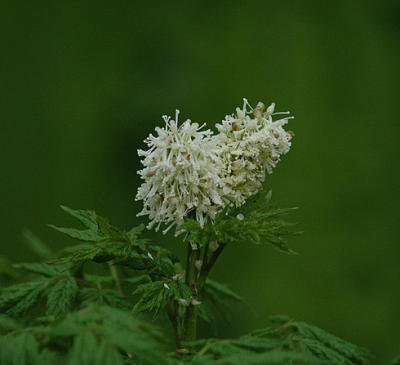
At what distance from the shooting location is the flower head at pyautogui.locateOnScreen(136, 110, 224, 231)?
1188mm

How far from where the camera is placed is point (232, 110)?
13.2ft

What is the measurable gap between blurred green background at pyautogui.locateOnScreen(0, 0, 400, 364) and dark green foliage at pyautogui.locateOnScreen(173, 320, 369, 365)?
8.18ft

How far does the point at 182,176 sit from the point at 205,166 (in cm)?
6

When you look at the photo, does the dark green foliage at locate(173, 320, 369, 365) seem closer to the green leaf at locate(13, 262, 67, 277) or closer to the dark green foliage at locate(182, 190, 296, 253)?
the dark green foliage at locate(182, 190, 296, 253)

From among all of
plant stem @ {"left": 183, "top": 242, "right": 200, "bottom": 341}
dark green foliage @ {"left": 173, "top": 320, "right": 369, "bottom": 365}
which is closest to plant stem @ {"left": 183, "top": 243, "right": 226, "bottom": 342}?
plant stem @ {"left": 183, "top": 242, "right": 200, "bottom": 341}

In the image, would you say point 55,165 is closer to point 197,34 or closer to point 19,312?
point 197,34

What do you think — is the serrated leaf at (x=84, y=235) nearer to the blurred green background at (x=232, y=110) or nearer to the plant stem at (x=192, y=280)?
the plant stem at (x=192, y=280)

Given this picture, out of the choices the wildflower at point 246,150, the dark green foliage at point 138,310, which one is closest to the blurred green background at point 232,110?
the dark green foliage at point 138,310

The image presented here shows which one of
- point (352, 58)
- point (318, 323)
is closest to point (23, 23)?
point (352, 58)

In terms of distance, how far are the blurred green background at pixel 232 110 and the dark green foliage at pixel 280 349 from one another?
249 cm

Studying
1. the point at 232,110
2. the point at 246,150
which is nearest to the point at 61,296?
the point at 246,150

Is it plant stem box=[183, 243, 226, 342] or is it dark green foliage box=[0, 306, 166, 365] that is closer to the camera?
dark green foliage box=[0, 306, 166, 365]

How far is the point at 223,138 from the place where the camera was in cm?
127

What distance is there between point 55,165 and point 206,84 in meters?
1.44
